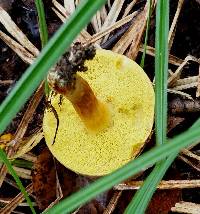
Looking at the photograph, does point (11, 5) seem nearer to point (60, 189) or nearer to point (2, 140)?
point (2, 140)

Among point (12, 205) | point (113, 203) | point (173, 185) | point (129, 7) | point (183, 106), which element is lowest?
point (12, 205)

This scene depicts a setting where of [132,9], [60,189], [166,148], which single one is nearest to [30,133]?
[60,189]

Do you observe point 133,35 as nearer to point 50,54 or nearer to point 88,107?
point 88,107

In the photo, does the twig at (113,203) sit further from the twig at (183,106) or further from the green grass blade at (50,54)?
the green grass blade at (50,54)

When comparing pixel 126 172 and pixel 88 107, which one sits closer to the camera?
pixel 126 172

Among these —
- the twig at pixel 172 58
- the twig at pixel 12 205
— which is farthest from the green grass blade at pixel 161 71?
the twig at pixel 12 205

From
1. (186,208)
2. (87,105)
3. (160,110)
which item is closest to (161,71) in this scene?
(160,110)
